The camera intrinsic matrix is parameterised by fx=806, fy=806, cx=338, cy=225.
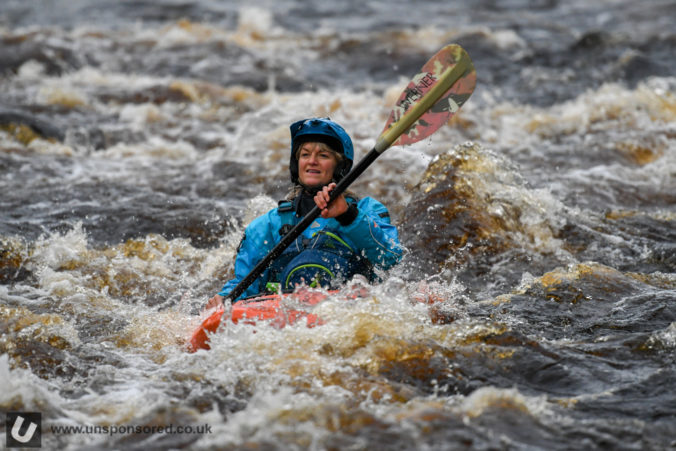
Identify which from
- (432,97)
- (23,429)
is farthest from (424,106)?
(23,429)

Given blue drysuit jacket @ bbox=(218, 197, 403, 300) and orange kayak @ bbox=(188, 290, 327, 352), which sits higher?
blue drysuit jacket @ bbox=(218, 197, 403, 300)

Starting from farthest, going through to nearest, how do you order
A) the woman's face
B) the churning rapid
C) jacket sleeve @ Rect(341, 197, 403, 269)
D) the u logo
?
1. the woman's face
2. jacket sleeve @ Rect(341, 197, 403, 269)
3. the churning rapid
4. the u logo

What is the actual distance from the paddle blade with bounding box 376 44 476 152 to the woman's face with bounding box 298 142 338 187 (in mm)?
439

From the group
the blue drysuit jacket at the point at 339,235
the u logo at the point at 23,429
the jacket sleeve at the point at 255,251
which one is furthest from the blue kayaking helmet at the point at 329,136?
the u logo at the point at 23,429

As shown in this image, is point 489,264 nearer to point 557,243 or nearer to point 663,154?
point 557,243

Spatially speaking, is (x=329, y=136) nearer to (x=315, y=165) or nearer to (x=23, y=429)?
(x=315, y=165)

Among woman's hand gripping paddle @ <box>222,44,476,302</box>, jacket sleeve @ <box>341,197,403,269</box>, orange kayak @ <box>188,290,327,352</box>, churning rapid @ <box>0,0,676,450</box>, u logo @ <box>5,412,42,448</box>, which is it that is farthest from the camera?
jacket sleeve @ <box>341,197,403,269</box>

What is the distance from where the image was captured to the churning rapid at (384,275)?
3.36 metres

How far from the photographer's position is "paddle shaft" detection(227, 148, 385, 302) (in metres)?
4.12

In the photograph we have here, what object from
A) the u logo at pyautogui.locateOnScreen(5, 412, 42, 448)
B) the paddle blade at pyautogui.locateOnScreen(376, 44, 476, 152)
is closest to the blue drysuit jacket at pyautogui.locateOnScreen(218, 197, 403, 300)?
the paddle blade at pyautogui.locateOnScreen(376, 44, 476, 152)

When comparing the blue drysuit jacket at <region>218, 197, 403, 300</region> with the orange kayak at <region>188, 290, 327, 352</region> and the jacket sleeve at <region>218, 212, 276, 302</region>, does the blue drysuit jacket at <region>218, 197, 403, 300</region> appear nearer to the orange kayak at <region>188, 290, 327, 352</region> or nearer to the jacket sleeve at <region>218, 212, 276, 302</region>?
the jacket sleeve at <region>218, 212, 276, 302</region>

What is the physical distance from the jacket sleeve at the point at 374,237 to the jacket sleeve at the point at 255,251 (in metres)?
0.51

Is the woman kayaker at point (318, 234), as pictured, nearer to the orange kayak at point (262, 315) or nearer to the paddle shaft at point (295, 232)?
the paddle shaft at point (295, 232)

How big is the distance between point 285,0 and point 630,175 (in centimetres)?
1399
